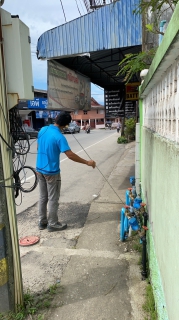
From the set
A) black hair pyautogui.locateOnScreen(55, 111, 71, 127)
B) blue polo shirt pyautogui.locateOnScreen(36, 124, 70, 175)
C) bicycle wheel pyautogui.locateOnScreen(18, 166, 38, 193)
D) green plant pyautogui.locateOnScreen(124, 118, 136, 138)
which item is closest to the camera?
bicycle wheel pyautogui.locateOnScreen(18, 166, 38, 193)

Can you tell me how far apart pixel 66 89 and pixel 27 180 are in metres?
2.94

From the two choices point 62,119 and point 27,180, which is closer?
point 62,119

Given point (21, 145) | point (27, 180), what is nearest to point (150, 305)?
point (21, 145)

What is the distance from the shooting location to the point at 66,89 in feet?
23.9

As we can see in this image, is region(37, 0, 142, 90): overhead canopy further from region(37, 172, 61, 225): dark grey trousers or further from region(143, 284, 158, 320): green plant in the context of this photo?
region(143, 284, 158, 320): green plant

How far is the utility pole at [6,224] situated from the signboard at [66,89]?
4401mm

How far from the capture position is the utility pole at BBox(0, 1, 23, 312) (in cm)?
209

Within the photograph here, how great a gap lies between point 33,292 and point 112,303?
83 cm

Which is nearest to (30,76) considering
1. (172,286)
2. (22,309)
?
(172,286)

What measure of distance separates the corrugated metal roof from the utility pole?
12.3ft

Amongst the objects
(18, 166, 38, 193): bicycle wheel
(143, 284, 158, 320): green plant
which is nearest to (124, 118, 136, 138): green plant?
(18, 166, 38, 193): bicycle wheel

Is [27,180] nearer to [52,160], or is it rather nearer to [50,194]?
[50,194]

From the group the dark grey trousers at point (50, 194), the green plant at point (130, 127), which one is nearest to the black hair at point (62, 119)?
the dark grey trousers at point (50, 194)

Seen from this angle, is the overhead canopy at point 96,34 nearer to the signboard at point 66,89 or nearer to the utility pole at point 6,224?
the signboard at point 66,89
